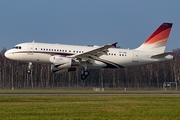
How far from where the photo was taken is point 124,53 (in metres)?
55.4

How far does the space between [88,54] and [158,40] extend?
37.7 feet

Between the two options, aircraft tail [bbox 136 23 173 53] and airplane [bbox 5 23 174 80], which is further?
aircraft tail [bbox 136 23 173 53]

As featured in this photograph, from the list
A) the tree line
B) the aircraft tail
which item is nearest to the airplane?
the aircraft tail

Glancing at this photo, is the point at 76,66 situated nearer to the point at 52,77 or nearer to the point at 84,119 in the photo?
the point at 84,119

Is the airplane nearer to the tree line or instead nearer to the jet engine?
the jet engine

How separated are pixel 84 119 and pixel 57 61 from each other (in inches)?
1151

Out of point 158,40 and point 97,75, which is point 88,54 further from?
point 97,75

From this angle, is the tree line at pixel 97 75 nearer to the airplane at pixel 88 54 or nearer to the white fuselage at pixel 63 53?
the airplane at pixel 88 54

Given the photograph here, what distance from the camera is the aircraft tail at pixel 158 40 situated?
57.9 meters

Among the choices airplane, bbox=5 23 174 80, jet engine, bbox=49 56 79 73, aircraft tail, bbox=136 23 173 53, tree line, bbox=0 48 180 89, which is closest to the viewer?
jet engine, bbox=49 56 79 73

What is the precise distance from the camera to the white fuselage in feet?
167

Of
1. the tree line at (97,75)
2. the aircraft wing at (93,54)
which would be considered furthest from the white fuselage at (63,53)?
the tree line at (97,75)

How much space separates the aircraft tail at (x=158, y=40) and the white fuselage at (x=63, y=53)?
1333 millimetres

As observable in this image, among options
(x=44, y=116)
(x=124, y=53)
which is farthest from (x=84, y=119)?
(x=124, y=53)
